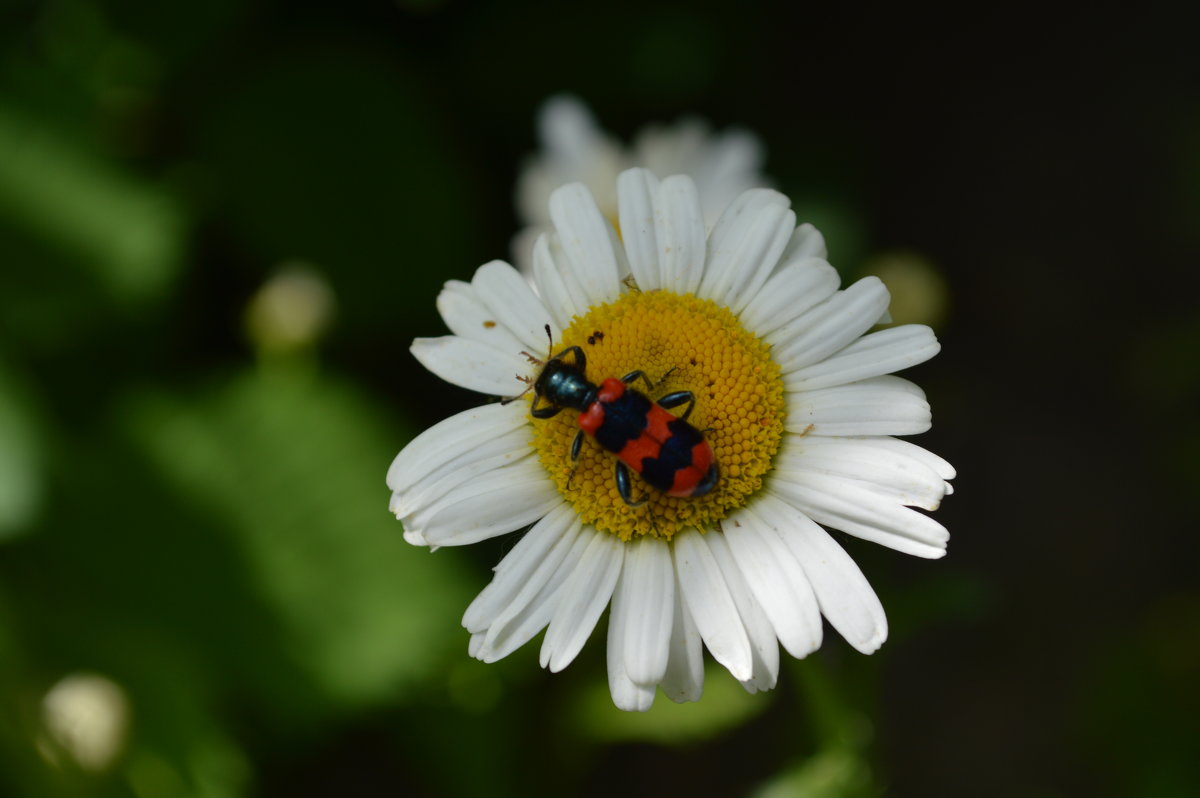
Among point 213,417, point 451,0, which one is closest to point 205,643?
point 213,417

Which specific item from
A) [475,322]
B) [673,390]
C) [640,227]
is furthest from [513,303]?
[673,390]

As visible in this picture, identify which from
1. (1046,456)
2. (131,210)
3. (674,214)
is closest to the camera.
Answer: (674,214)

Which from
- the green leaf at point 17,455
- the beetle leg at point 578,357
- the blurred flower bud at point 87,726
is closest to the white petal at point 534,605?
the beetle leg at point 578,357

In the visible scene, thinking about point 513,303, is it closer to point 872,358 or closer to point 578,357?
point 578,357

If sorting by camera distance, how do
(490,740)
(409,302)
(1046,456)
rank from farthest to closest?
(1046,456)
(409,302)
(490,740)

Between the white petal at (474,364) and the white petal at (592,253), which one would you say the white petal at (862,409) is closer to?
the white petal at (592,253)

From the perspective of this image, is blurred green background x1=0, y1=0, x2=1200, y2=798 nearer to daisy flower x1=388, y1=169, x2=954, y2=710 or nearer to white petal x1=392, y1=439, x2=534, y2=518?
daisy flower x1=388, y1=169, x2=954, y2=710

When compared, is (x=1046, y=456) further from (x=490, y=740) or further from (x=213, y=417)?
(x=213, y=417)
